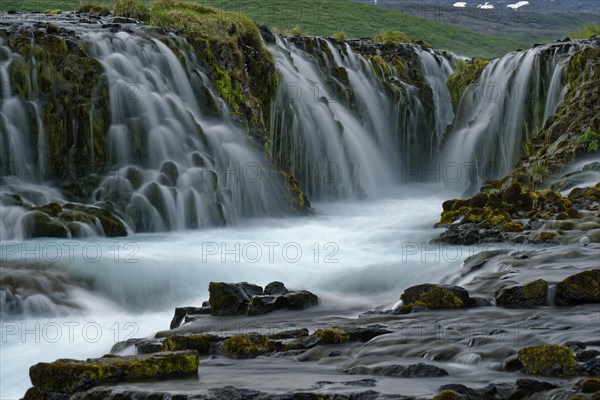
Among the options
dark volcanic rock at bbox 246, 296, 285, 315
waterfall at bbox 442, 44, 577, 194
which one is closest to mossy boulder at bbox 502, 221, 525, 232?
dark volcanic rock at bbox 246, 296, 285, 315

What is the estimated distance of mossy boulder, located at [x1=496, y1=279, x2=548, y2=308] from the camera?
11750 millimetres

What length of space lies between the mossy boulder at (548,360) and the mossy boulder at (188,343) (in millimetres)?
3369

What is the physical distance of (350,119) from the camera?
3036 cm

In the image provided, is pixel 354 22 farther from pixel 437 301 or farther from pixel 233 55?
pixel 437 301

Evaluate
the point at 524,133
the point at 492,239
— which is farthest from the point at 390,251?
the point at 524,133

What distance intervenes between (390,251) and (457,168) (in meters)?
13.1

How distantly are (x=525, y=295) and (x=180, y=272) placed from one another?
6.16m

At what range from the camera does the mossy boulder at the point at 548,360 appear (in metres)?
8.38

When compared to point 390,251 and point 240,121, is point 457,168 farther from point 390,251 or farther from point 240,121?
point 390,251

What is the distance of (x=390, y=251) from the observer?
60.7ft

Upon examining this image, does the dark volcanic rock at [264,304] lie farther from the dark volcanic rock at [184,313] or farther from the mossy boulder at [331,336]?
the mossy boulder at [331,336]

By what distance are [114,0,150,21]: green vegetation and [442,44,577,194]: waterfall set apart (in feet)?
35.1

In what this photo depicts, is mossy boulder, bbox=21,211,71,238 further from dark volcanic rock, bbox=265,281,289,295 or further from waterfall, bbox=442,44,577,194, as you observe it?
waterfall, bbox=442,44,577,194

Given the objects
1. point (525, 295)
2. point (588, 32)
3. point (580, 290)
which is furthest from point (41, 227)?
point (588, 32)
